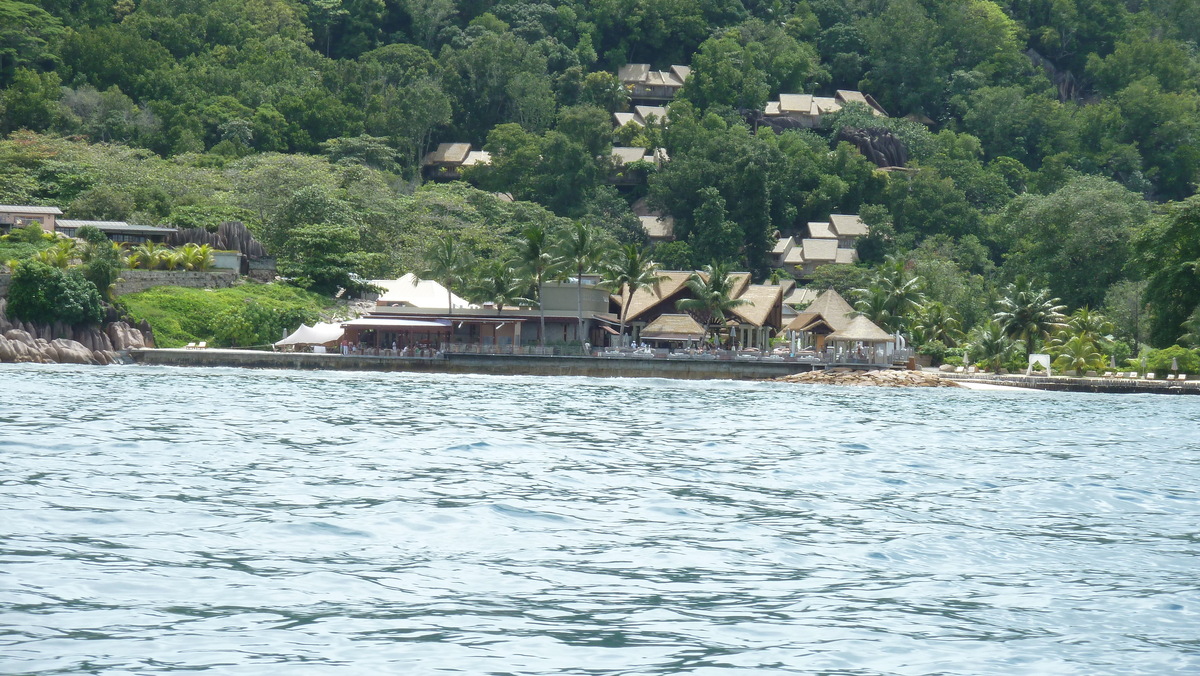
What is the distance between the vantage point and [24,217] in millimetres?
62688

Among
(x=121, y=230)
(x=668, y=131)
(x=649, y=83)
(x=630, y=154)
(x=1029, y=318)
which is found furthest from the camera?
(x=649, y=83)

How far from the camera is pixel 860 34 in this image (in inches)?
5074

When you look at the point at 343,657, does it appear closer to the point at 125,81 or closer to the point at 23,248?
the point at 23,248

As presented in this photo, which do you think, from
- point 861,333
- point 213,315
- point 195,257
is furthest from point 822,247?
point 213,315

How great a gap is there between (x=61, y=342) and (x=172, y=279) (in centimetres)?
897

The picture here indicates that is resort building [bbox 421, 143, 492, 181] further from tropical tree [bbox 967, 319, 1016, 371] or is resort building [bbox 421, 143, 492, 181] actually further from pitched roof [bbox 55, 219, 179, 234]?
tropical tree [bbox 967, 319, 1016, 371]

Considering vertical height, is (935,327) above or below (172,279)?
below

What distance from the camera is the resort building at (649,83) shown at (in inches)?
4909

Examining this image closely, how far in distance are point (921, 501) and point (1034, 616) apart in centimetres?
653

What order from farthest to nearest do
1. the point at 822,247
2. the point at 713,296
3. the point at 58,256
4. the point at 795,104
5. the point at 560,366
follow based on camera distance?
the point at 795,104 < the point at 822,247 < the point at 713,296 < the point at 58,256 < the point at 560,366

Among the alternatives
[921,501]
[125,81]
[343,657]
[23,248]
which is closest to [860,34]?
[125,81]

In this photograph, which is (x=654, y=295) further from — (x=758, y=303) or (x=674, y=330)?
(x=758, y=303)

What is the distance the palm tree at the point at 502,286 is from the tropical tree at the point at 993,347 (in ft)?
72.4

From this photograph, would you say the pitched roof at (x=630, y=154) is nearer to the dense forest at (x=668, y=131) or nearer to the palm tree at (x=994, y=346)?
the dense forest at (x=668, y=131)
